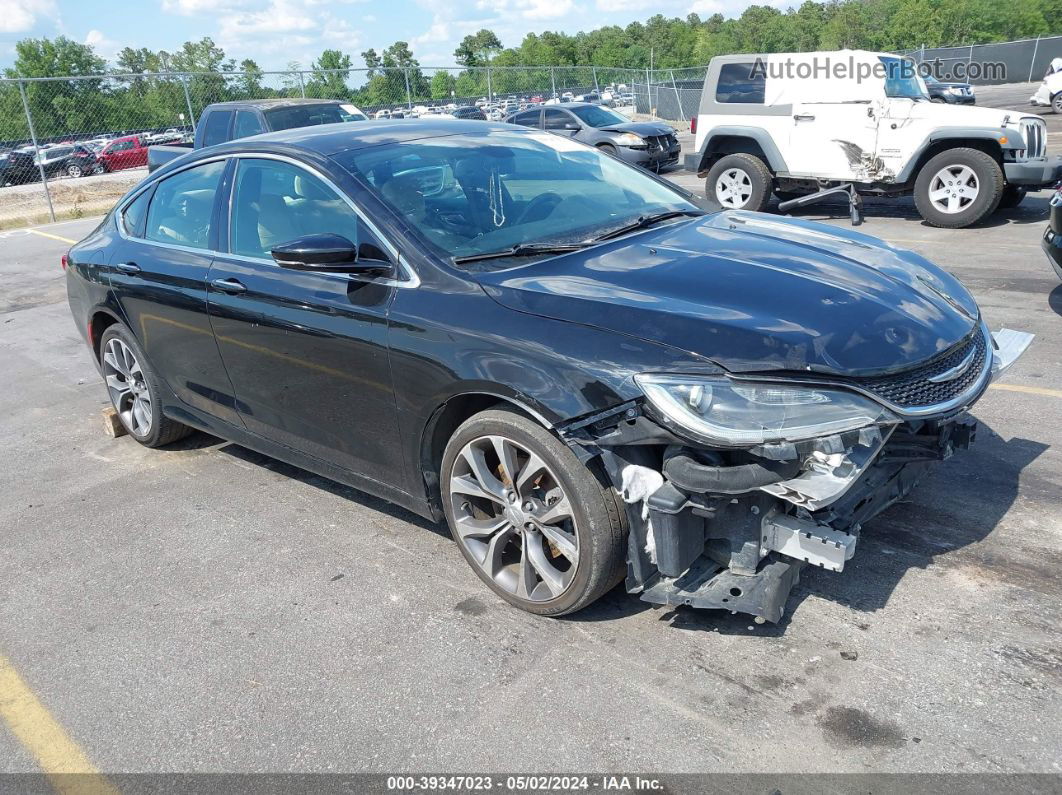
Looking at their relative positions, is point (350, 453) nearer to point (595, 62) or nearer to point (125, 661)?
point (125, 661)

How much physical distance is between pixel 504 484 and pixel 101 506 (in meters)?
2.66

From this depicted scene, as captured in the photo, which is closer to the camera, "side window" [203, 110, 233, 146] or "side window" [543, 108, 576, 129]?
"side window" [203, 110, 233, 146]

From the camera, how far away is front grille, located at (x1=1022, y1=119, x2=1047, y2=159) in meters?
9.97

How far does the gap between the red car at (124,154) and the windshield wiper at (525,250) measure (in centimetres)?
2575

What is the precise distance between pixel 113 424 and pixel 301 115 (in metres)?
9.19

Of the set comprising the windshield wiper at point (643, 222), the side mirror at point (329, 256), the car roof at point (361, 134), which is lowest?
the windshield wiper at point (643, 222)

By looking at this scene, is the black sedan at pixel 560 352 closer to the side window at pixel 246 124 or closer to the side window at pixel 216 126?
the side window at pixel 246 124

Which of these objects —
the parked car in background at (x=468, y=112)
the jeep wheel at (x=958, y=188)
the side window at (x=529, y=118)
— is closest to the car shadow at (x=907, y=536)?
the jeep wheel at (x=958, y=188)

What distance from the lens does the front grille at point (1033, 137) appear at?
32.7ft

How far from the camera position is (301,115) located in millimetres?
13594

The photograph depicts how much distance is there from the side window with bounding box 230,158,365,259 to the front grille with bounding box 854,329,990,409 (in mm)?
2079

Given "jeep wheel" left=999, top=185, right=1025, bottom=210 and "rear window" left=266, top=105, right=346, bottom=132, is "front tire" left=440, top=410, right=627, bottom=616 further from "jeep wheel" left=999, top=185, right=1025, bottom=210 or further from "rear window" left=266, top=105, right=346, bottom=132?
"rear window" left=266, top=105, right=346, bottom=132

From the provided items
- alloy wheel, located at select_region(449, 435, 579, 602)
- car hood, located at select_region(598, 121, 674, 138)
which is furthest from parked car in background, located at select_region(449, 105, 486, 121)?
alloy wheel, located at select_region(449, 435, 579, 602)

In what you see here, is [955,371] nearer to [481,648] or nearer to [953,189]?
[481,648]
